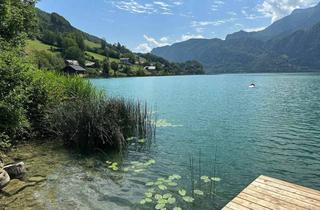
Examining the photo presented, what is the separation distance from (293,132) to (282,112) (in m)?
9.14

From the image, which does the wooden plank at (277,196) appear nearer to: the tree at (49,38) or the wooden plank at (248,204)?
the wooden plank at (248,204)

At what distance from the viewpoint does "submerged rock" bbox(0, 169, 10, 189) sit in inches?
329

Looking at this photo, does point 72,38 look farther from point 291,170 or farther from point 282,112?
point 291,170

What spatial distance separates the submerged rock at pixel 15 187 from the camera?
8180 mm

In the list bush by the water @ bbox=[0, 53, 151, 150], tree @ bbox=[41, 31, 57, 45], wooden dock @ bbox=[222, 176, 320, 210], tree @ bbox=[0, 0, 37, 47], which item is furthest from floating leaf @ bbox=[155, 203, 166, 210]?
tree @ bbox=[41, 31, 57, 45]

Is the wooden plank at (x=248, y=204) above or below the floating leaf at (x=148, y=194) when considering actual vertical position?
above

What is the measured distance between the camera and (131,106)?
15.6 meters

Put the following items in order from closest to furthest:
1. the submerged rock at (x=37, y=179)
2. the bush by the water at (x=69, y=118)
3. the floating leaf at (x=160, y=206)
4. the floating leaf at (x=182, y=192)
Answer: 1. the floating leaf at (x=160, y=206)
2. the floating leaf at (x=182, y=192)
3. the submerged rock at (x=37, y=179)
4. the bush by the water at (x=69, y=118)

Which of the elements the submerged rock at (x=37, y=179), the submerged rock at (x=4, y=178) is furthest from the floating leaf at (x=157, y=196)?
the submerged rock at (x=4, y=178)

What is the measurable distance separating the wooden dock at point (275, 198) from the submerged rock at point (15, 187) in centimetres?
595

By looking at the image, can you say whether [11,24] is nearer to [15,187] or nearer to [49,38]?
[15,187]

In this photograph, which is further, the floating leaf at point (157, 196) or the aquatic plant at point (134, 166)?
the aquatic plant at point (134, 166)

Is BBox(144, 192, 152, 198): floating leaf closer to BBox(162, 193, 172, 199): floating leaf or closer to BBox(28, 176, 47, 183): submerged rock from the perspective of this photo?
BBox(162, 193, 172, 199): floating leaf

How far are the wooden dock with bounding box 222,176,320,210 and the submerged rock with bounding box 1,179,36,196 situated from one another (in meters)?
5.95
